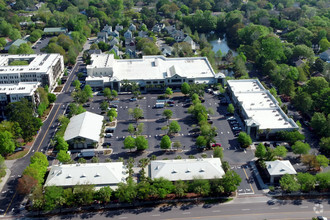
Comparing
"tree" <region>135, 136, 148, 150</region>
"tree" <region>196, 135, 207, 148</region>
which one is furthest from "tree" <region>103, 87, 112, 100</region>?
"tree" <region>196, 135, 207, 148</region>

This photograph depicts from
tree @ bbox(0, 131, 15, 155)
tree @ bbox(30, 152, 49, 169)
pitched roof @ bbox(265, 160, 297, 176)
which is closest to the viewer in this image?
pitched roof @ bbox(265, 160, 297, 176)

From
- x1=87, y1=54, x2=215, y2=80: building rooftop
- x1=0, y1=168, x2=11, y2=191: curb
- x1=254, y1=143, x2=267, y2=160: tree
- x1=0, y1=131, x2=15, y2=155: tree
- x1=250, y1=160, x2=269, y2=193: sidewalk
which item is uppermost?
x1=87, y1=54, x2=215, y2=80: building rooftop

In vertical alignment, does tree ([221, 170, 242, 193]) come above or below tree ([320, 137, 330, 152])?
below

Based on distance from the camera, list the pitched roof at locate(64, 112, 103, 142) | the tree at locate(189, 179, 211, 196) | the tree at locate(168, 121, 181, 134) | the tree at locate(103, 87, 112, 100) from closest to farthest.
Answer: the tree at locate(189, 179, 211, 196) → the pitched roof at locate(64, 112, 103, 142) → the tree at locate(168, 121, 181, 134) → the tree at locate(103, 87, 112, 100)

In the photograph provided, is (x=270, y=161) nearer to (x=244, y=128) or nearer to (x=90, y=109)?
(x=244, y=128)

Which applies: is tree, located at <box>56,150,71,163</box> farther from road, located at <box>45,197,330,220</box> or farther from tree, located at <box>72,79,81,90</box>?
tree, located at <box>72,79,81,90</box>

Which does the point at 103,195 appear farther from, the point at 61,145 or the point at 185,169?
the point at 61,145
